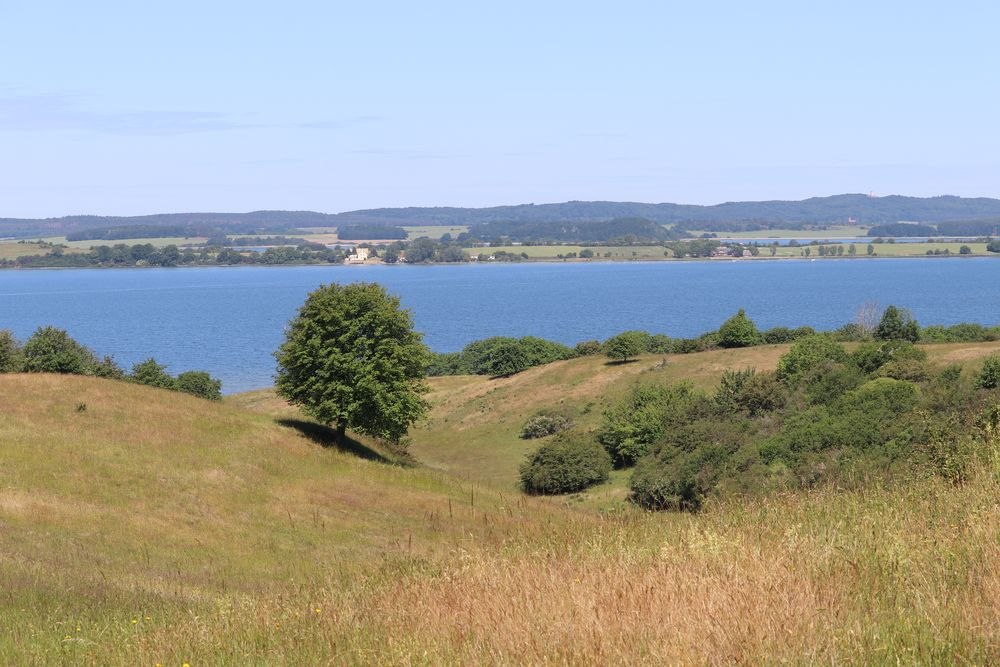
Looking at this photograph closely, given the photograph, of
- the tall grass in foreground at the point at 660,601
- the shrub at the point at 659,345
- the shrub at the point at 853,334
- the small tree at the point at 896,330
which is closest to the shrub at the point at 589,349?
the shrub at the point at 659,345

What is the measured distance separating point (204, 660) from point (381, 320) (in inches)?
1772

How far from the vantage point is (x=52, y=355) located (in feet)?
200

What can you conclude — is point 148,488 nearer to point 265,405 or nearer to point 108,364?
point 108,364

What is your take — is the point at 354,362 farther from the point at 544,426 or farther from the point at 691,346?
the point at 691,346

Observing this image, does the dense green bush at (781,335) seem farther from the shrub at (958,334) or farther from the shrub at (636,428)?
the shrub at (636,428)

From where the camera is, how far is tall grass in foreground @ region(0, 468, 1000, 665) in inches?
293

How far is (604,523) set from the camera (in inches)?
511

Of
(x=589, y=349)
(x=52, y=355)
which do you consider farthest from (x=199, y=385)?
(x=589, y=349)

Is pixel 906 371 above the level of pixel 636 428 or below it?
above

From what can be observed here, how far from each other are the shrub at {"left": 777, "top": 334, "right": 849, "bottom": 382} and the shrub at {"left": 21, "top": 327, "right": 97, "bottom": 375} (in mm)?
43781

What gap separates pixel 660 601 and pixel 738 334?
87269 mm

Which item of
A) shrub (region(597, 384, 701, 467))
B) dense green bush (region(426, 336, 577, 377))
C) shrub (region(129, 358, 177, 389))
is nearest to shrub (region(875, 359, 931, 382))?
shrub (region(597, 384, 701, 467))

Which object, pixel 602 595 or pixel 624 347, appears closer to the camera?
pixel 602 595

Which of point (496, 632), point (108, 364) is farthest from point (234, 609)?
point (108, 364)
